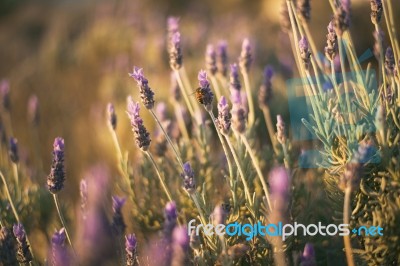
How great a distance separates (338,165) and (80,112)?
10.6 ft

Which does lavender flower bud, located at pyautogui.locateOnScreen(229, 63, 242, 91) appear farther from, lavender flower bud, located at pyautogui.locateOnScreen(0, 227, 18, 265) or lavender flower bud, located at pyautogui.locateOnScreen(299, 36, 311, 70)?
lavender flower bud, located at pyautogui.locateOnScreen(0, 227, 18, 265)

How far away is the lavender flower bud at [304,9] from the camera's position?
1376mm

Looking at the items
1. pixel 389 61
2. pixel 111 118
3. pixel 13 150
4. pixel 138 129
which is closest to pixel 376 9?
pixel 389 61

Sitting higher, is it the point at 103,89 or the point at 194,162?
the point at 103,89

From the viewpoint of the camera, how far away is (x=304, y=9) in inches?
54.3

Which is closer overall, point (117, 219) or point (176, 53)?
point (117, 219)

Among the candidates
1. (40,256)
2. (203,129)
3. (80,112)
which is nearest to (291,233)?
(203,129)

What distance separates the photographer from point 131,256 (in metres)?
1.21

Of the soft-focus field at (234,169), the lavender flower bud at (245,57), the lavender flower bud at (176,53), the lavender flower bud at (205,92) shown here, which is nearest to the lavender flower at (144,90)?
the soft-focus field at (234,169)

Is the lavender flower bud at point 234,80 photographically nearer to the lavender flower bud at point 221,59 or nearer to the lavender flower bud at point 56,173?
the lavender flower bud at point 221,59

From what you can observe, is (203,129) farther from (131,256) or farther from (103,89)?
(103,89)

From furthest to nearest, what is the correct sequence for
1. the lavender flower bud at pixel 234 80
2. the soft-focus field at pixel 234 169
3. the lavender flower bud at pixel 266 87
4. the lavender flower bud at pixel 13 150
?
1. the lavender flower bud at pixel 266 87
2. the lavender flower bud at pixel 13 150
3. the lavender flower bud at pixel 234 80
4. the soft-focus field at pixel 234 169

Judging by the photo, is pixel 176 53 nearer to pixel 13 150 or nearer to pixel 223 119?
pixel 223 119


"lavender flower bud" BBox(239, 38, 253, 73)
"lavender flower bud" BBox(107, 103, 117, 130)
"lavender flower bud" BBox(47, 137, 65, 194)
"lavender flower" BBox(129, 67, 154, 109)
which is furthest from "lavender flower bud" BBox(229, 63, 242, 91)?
"lavender flower bud" BBox(47, 137, 65, 194)
